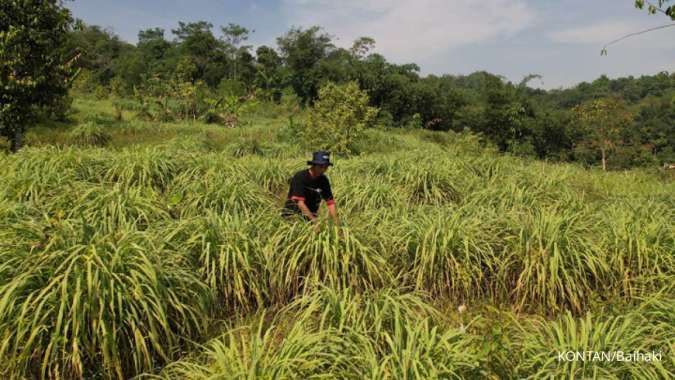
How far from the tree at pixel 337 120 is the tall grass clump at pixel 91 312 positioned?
930 centimetres

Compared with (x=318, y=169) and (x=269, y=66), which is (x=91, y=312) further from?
(x=269, y=66)

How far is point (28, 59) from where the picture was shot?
8.48m

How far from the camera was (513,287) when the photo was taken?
405cm

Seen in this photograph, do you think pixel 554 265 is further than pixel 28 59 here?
No

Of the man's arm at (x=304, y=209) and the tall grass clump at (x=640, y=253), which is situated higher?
the man's arm at (x=304, y=209)

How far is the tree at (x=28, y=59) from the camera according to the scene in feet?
26.6

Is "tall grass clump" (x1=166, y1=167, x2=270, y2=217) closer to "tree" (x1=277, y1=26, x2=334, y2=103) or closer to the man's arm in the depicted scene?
the man's arm

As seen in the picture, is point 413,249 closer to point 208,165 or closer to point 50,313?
point 50,313

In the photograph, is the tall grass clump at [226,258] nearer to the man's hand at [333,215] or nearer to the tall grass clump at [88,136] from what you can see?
the man's hand at [333,215]

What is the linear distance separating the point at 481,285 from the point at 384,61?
38004 millimetres

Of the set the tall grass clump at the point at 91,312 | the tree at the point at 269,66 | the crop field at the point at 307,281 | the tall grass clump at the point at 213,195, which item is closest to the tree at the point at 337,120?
the crop field at the point at 307,281

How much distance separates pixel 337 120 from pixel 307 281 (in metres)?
9.47

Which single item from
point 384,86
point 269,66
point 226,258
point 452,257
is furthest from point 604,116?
point 226,258

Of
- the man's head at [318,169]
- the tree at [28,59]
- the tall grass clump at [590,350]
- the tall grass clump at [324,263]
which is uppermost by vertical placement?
the tree at [28,59]
